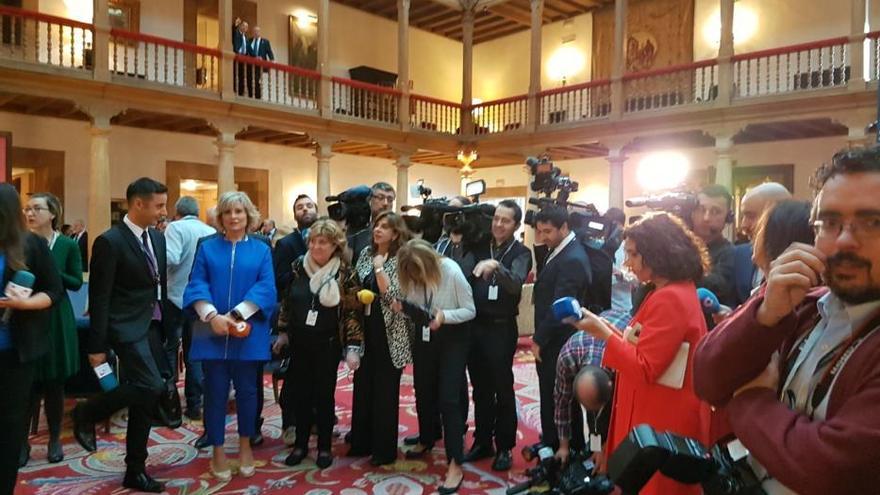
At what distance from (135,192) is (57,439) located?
171 cm

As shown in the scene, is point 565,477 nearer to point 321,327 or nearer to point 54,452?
point 321,327

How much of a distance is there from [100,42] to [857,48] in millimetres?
12647

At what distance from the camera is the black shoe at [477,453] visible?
11.8 ft

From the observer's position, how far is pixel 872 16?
11523 mm

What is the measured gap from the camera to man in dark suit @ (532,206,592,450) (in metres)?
3.21

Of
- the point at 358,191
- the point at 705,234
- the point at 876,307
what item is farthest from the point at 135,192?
the point at 876,307

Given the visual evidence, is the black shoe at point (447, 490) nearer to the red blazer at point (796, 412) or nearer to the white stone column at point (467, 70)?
the red blazer at point (796, 412)

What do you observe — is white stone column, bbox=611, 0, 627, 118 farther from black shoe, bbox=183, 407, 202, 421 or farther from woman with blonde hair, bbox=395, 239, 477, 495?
black shoe, bbox=183, 407, 202, 421

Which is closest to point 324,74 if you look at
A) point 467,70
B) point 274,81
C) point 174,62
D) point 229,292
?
point 274,81

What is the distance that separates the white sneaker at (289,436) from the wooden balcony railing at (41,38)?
8373 mm

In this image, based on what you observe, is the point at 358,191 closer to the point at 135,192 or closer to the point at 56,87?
the point at 135,192

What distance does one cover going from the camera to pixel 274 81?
43.5ft

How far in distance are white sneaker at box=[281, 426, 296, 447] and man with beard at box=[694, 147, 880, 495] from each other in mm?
3303

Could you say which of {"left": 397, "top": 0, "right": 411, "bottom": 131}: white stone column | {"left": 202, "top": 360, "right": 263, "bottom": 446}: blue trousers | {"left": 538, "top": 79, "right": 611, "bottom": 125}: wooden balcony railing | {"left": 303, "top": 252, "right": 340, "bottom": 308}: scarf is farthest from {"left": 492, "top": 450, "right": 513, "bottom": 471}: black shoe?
{"left": 397, "top": 0, "right": 411, "bottom": 131}: white stone column
